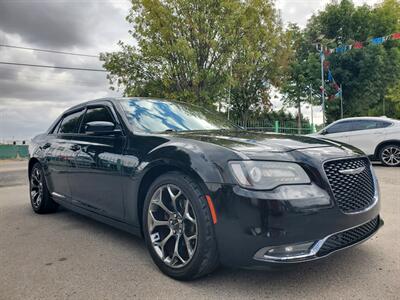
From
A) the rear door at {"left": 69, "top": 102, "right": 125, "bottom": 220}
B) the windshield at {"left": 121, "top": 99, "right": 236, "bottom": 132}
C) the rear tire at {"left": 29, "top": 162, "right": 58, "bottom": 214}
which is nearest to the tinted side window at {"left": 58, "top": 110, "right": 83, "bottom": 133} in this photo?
the rear door at {"left": 69, "top": 102, "right": 125, "bottom": 220}

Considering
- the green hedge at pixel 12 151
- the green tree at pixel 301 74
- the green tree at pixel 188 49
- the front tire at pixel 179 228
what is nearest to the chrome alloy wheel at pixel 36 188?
the front tire at pixel 179 228

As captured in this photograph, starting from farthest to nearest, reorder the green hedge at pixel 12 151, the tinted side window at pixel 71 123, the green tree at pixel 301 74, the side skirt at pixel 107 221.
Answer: the green tree at pixel 301 74, the green hedge at pixel 12 151, the tinted side window at pixel 71 123, the side skirt at pixel 107 221

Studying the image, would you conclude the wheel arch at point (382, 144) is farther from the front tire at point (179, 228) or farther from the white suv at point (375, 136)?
the front tire at point (179, 228)

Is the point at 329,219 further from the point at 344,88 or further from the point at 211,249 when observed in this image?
the point at 344,88

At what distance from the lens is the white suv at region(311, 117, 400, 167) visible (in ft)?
31.0

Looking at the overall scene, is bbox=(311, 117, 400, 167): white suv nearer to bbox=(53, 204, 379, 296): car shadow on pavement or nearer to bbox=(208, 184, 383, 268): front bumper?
bbox=(53, 204, 379, 296): car shadow on pavement

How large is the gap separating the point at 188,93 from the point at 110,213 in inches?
556

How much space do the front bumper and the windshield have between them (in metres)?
1.27

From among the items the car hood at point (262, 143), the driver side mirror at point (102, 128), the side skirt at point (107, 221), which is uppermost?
the driver side mirror at point (102, 128)

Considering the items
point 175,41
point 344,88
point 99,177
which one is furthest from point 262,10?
point 99,177

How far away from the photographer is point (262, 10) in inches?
810

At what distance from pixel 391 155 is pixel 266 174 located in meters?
8.80

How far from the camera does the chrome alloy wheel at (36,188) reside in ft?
16.0

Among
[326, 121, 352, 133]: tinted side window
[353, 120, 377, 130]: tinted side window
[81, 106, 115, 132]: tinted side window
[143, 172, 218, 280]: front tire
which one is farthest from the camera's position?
[326, 121, 352, 133]: tinted side window
